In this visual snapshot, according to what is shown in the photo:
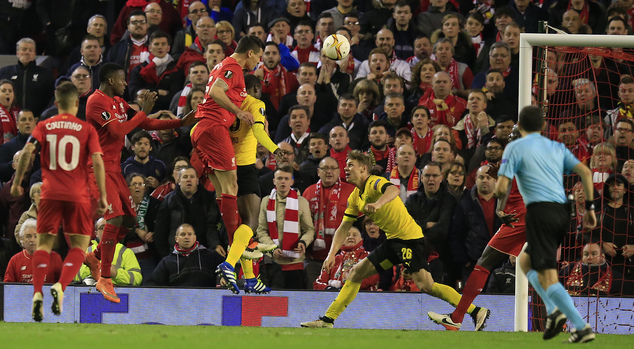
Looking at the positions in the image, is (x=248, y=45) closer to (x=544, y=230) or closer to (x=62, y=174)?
(x=62, y=174)

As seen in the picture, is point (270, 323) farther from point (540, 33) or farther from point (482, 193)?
point (540, 33)

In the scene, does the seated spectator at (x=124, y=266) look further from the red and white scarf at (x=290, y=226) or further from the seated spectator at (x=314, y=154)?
the seated spectator at (x=314, y=154)

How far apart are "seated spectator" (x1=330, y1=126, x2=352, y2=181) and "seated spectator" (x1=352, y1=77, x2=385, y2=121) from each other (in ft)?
3.29

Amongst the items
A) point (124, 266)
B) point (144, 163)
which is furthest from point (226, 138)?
point (144, 163)

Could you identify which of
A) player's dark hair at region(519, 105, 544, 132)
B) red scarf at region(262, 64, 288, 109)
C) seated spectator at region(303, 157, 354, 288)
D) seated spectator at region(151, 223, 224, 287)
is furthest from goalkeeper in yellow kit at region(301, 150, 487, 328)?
red scarf at region(262, 64, 288, 109)

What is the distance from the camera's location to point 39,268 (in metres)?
9.17

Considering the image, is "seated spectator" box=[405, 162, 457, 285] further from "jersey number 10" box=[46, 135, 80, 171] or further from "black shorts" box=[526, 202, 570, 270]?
"jersey number 10" box=[46, 135, 80, 171]

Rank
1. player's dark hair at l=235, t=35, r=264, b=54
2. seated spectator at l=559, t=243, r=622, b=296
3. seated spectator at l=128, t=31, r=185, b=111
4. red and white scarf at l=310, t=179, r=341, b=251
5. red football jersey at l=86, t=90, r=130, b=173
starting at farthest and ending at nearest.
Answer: seated spectator at l=128, t=31, r=185, b=111 < red and white scarf at l=310, t=179, r=341, b=251 < seated spectator at l=559, t=243, r=622, b=296 < player's dark hair at l=235, t=35, r=264, b=54 < red football jersey at l=86, t=90, r=130, b=173

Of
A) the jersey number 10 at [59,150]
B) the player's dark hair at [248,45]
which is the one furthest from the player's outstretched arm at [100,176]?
the player's dark hair at [248,45]

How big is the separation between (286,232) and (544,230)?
516 centimetres

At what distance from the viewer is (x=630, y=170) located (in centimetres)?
1265

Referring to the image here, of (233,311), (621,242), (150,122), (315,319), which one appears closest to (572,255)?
(621,242)

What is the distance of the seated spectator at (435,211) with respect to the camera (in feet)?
41.5

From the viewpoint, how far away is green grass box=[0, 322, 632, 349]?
795 cm
